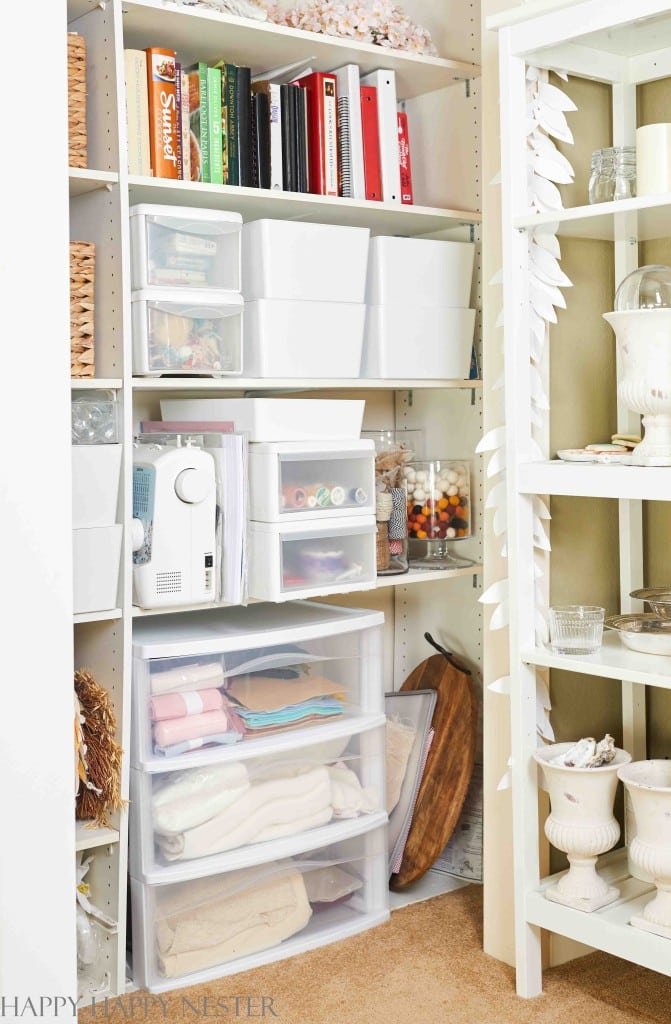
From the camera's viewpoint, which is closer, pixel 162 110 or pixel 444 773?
pixel 162 110

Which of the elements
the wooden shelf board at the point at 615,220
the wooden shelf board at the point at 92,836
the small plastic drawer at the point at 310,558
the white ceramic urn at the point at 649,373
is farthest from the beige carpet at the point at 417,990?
the wooden shelf board at the point at 615,220

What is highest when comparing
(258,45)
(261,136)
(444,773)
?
(258,45)

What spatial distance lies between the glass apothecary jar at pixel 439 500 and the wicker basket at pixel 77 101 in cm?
100

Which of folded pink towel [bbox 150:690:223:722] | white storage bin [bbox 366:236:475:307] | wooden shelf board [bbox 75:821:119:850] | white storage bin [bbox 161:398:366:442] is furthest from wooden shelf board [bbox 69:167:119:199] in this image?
wooden shelf board [bbox 75:821:119:850]

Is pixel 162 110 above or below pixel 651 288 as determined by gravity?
above

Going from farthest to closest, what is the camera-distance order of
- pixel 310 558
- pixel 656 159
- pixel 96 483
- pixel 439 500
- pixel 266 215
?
pixel 439 500
pixel 266 215
pixel 310 558
pixel 96 483
pixel 656 159

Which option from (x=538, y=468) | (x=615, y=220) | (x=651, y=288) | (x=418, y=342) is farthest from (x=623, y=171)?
(x=418, y=342)

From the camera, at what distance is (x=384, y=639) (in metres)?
3.03

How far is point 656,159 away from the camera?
1948 millimetres

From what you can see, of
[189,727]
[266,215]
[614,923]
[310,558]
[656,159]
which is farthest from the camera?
[266,215]

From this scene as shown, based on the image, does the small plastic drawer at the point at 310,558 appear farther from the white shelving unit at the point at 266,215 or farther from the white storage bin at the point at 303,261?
the white storage bin at the point at 303,261

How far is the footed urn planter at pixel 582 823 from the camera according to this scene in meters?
2.07

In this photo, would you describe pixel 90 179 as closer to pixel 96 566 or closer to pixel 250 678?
pixel 96 566

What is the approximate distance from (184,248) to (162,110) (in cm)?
27
